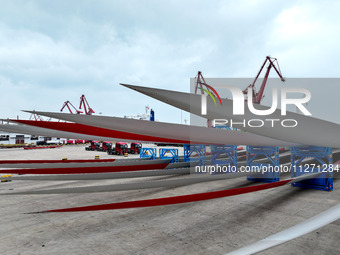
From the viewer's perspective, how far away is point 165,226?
6.61m

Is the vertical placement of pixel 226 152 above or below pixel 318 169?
above

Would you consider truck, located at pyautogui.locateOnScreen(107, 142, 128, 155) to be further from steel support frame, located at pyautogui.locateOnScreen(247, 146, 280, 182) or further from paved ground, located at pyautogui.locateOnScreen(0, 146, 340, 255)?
steel support frame, located at pyautogui.locateOnScreen(247, 146, 280, 182)

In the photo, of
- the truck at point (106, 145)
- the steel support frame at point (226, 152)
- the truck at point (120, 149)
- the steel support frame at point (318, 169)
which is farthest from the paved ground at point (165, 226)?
the truck at point (106, 145)

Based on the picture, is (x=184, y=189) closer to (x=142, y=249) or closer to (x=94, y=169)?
(x=94, y=169)

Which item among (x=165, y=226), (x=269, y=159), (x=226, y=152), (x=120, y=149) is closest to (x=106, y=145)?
(x=120, y=149)

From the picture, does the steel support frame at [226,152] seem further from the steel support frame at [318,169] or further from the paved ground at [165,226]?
the paved ground at [165,226]

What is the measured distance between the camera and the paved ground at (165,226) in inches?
212

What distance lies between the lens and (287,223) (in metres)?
6.69

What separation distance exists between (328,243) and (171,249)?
423 centimetres

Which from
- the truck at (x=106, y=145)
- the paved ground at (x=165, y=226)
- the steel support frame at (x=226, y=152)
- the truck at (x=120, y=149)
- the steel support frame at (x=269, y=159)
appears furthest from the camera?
the truck at (x=106, y=145)

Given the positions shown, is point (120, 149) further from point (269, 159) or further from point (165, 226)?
point (165, 226)

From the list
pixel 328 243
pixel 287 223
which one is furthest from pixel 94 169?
pixel 328 243

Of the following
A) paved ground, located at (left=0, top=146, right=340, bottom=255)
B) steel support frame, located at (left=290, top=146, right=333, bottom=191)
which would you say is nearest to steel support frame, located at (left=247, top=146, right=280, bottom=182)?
steel support frame, located at (left=290, top=146, right=333, bottom=191)

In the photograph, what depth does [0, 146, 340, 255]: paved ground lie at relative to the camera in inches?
212
